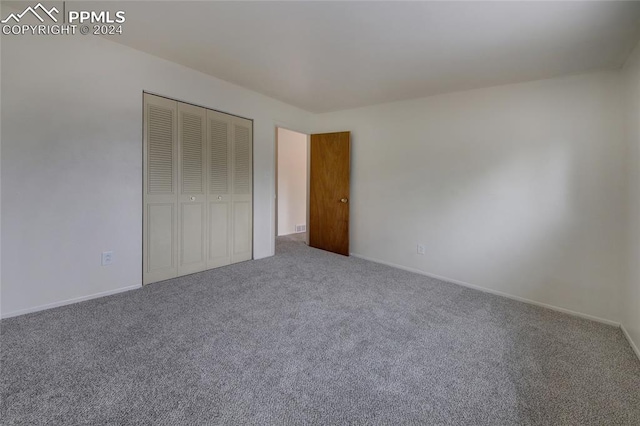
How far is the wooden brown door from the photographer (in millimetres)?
4328

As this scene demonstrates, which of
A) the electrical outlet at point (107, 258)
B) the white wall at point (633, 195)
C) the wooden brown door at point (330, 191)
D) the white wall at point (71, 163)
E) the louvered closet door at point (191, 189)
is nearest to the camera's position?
the white wall at point (633, 195)

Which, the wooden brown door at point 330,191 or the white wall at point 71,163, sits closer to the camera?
the white wall at point 71,163

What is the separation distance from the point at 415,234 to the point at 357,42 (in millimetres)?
2450

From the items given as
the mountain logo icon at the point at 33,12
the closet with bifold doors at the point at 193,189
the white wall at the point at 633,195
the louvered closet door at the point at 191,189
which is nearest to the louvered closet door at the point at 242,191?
the closet with bifold doors at the point at 193,189

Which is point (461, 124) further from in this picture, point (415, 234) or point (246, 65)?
point (246, 65)

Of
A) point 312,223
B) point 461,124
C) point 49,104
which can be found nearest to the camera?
point 49,104

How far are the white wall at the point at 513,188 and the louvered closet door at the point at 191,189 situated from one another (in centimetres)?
243

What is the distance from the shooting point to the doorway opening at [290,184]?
232 inches

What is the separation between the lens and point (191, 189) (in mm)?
3195

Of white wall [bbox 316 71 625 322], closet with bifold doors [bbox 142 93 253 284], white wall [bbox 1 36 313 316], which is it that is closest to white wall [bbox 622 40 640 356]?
white wall [bbox 316 71 625 322]

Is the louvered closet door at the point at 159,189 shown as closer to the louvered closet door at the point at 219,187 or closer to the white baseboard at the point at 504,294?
the louvered closet door at the point at 219,187

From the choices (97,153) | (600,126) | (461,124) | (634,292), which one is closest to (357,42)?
(461,124)

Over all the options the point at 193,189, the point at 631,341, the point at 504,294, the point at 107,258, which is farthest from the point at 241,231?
the point at 631,341

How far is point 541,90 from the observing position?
2697mm
